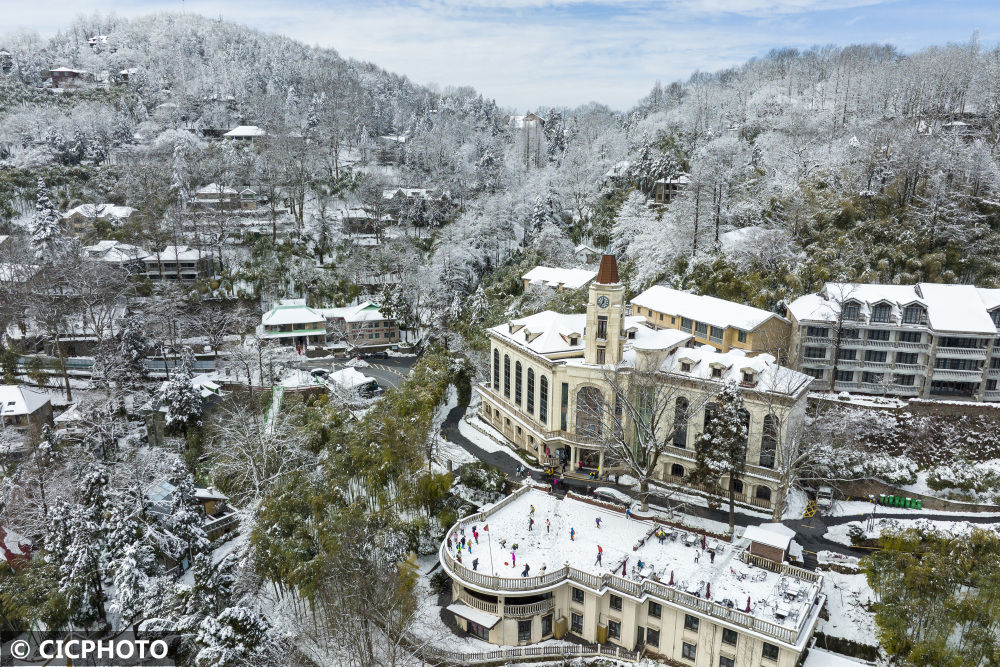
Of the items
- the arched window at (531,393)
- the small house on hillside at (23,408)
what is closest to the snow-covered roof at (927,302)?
the arched window at (531,393)

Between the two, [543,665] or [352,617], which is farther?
[543,665]

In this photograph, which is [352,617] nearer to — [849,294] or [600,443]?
[600,443]

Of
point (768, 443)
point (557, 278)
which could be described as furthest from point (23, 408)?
point (768, 443)

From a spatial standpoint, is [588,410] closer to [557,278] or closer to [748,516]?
[748,516]

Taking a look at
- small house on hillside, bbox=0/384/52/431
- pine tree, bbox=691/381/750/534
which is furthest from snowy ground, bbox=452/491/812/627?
small house on hillside, bbox=0/384/52/431

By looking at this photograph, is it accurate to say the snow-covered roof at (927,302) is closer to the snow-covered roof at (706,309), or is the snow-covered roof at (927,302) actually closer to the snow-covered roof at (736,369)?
the snow-covered roof at (706,309)

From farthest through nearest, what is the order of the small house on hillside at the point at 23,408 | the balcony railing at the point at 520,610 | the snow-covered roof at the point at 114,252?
the snow-covered roof at the point at 114,252
the small house on hillside at the point at 23,408
the balcony railing at the point at 520,610

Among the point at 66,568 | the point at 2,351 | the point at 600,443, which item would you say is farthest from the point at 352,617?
the point at 2,351
